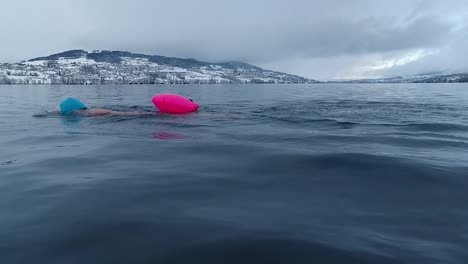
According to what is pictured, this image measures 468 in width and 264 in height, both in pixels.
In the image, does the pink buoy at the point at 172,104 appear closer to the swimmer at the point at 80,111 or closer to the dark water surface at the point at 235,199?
the swimmer at the point at 80,111

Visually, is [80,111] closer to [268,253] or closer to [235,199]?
[235,199]

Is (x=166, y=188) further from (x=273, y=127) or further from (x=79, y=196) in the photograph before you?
(x=273, y=127)

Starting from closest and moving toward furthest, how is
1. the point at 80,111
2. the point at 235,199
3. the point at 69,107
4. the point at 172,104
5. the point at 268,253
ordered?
the point at 268,253 < the point at 235,199 < the point at 172,104 < the point at 80,111 < the point at 69,107

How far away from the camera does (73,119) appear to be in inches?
624

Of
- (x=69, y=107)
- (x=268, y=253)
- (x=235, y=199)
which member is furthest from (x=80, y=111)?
(x=268, y=253)

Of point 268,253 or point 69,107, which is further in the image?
point 69,107

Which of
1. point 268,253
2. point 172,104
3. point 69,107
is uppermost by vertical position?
point 172,104

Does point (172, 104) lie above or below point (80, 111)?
above

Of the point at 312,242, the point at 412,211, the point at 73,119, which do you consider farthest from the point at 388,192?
the point at 73,119

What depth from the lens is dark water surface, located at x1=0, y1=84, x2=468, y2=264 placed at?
380cm

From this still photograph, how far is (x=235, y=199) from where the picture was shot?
214 inches

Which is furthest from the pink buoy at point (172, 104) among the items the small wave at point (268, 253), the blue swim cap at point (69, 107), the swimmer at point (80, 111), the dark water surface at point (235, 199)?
the small wave at point (268, 253)

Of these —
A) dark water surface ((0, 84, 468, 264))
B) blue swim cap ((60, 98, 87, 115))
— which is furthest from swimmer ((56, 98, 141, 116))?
dark water surface ((0, 84, 468, 264))

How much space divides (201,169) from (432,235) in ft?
15.4
